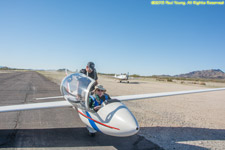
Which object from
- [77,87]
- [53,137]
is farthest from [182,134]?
[53,137]

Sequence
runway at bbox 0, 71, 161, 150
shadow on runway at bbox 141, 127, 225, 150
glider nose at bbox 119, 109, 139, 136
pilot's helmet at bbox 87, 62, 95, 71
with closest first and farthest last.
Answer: glider nose at bbox 119, 109, 139, 136 < runway at bbox 0, 71, 161, 150 < shadow on runway at bbox 141, 127, 225, 150 < pilot's helmet at bbox 87, 62, 95, 71

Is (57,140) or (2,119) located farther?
(2,119)

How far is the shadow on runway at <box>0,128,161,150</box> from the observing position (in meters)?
4.37

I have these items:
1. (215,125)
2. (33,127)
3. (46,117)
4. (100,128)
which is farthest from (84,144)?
(215,125)

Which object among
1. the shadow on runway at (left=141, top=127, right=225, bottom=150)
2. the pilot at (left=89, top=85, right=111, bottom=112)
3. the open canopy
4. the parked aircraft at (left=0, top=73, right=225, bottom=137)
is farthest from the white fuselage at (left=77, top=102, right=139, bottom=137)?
the shadow on runway at (left=141, top=127, right=225, bottom=150)

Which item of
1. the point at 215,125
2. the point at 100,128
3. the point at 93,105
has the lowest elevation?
the point at 215,125

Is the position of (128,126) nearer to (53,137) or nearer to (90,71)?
(53,137)

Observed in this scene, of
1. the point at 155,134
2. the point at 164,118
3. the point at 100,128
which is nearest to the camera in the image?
the point at 100,128

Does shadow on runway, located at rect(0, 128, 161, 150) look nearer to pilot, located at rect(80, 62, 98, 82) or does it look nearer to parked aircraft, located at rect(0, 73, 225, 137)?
parked aircraft, located at rect(0, 73, 225, 137)

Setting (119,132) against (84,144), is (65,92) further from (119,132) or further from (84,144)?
(119,132)

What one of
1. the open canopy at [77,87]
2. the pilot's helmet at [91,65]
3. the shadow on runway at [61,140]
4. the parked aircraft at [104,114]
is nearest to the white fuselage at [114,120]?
the parked aircraft at [104,114]

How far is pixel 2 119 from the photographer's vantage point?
20.7 ft

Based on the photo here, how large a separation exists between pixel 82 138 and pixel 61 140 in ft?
2.12

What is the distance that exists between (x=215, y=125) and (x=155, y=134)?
11.6 feet
